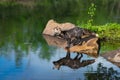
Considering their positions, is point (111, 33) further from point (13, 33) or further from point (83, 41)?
point (13, 33)

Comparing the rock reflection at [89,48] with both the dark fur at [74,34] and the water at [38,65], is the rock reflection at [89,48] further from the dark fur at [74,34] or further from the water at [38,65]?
the dark fur at [74,34]

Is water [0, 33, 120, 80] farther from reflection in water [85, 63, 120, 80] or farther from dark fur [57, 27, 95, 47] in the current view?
dark fur [57, 27, 95, 47]

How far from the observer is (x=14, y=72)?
18.8 m

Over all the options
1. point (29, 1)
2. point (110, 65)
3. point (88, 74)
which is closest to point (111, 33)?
point (110, 65)

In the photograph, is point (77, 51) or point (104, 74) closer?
point (104, 74)

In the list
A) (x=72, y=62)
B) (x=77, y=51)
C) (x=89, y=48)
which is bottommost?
(x=72, y=62)

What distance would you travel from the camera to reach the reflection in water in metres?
17.7

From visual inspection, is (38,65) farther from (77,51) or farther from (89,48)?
(89,48)

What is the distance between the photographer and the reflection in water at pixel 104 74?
17675 millimetres

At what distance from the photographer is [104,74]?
721 inches

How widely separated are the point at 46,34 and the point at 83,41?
644 centimetres

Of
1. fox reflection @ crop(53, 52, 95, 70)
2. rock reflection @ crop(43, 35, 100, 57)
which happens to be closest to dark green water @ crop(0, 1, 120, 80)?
fox reflection @ crop(53, 52, 95, 70)

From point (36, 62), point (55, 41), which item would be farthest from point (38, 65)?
point (55, 41)

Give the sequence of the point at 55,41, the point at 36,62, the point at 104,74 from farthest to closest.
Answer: the point at 55,41
the point at 36,62
the point at 104,74
